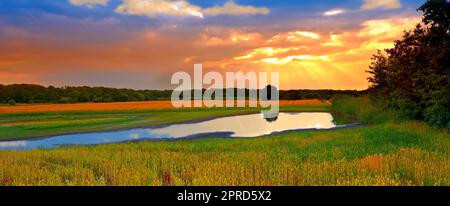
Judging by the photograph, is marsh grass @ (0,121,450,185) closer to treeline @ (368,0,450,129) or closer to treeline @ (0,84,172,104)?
treeline @ (368,0,450,129)

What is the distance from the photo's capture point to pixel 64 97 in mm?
93312

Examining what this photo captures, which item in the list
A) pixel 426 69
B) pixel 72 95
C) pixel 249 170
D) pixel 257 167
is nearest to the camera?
pixel 249 170

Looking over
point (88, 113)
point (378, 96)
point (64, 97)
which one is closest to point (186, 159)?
point (378, 96)

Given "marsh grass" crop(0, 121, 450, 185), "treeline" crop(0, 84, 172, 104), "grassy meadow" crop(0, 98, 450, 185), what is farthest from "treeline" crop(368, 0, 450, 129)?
"treeline" crop(0, 84, 172, 104)

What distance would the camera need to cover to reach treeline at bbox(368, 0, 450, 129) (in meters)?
23.6

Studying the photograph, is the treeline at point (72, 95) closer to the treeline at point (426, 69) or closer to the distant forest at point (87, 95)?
the distant forest at point (87, 95)

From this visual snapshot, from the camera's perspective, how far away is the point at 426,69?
25781mm

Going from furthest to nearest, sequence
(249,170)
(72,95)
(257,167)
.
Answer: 1. (72,95)
2. (257,167)
3. (249,170)

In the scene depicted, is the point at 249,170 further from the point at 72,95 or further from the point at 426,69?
the point at 72,95

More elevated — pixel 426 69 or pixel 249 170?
pixel 426 69

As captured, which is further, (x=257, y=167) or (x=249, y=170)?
(x=257, y=167)

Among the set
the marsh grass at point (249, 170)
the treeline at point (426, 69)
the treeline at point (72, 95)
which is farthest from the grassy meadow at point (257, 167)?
the treeline at point (72, 95)

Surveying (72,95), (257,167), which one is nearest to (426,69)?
(257,167)
